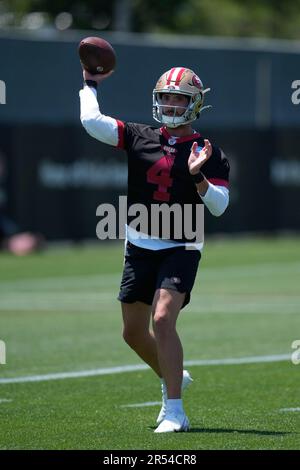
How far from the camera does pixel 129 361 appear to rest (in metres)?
11.1

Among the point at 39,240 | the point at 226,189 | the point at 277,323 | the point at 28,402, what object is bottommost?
the point at 39,240

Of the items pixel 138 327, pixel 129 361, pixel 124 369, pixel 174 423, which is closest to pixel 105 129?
pixel 138 327

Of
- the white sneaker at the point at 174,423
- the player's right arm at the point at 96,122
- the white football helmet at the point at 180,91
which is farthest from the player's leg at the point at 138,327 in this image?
the white football helmet at the point at 180,91

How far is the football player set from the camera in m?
7.82

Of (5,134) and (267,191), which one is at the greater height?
(5,134)

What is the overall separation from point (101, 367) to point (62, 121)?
14493 millimetres

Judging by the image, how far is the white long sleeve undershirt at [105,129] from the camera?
303 inches

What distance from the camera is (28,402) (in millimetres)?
8859

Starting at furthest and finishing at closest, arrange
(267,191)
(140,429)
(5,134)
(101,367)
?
(267,191), (5,134), (101,367), (140,429)

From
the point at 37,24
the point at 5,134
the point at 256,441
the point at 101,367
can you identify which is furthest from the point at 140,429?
the point at 37,24
